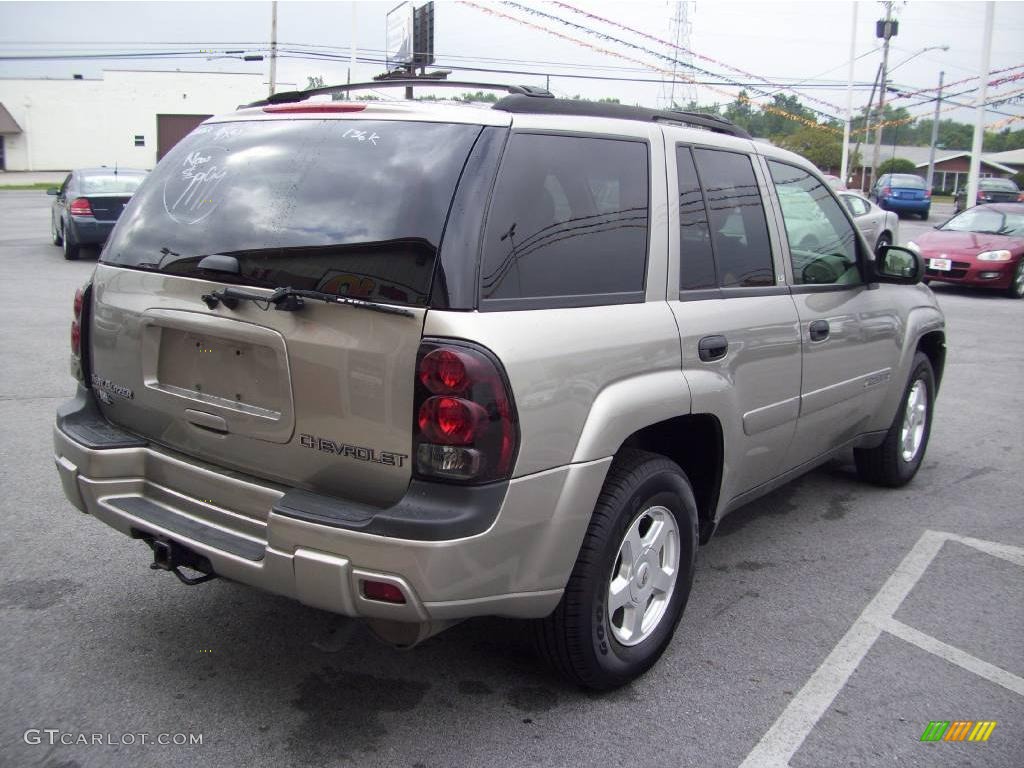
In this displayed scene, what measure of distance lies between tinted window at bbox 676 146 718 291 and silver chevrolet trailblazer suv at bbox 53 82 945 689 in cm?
1

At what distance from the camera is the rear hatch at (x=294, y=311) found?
2.66m

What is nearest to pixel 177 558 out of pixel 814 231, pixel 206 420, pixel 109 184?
pixel 206 420

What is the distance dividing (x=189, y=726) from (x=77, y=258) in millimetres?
14962

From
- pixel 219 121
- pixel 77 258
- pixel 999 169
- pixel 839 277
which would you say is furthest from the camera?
pixel 999 169

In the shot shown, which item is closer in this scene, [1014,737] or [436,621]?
[436,621]

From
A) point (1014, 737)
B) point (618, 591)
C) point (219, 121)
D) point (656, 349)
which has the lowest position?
point (1014, 737)

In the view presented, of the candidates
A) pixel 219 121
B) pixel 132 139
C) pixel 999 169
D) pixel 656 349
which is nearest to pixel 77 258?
pixel 219 121

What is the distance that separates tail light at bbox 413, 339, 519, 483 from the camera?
8.41ft

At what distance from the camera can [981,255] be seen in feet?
48.9

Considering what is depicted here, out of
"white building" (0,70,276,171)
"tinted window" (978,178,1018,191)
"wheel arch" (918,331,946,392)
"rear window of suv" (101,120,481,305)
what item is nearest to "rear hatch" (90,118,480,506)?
"rear window of suv" (101,120,481,305)

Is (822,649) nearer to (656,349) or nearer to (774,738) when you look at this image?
(774,738)

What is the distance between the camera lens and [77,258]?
1608 cm

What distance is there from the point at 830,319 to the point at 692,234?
1.17 meters

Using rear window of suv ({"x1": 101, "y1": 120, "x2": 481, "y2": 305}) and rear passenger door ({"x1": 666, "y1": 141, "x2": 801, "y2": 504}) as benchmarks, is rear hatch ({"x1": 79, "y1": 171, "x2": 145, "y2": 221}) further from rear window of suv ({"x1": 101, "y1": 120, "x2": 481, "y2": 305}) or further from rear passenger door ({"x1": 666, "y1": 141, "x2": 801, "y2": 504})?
rear passenger door ({"x1": 666, "y1": 141, "x2": 801, "y2": 504})
